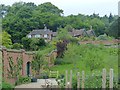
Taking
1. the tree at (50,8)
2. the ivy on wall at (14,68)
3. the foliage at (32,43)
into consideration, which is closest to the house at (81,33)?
the tree at (50,8)

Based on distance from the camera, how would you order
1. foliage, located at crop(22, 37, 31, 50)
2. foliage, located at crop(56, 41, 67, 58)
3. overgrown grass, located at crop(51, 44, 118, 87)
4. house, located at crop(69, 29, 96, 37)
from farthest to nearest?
house, located at crop(69, 29, 96, 37), foliage, located at crop(22, 37, 31, 50), foliage, located at crop(56, 41, 67, 58), overgrown grass, located at crop(51, 44, 118, 87)

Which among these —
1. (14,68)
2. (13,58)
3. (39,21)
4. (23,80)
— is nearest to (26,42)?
(39,21)

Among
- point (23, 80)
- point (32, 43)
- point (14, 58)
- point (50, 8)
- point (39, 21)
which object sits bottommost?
point (23, 80)

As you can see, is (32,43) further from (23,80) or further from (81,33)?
(23,80)

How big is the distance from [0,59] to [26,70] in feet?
21.5

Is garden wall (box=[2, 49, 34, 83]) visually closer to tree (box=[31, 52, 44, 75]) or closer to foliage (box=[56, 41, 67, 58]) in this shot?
tree (box=[31, 52, 44, 75])

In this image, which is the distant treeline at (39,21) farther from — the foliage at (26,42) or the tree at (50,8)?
the foliage at (26,42)

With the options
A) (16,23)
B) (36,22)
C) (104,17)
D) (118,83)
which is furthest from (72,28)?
(118,83)

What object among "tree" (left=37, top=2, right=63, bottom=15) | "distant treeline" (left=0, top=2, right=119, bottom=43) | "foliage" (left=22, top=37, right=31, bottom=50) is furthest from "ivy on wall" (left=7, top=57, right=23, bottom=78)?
"tree" (left=37, top=2, right=63, bottom=15)

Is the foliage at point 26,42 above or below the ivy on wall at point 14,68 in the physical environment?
above

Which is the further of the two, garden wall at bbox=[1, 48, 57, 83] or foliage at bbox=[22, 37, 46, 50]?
foliage at bbox=[22, 37, 46, 50]

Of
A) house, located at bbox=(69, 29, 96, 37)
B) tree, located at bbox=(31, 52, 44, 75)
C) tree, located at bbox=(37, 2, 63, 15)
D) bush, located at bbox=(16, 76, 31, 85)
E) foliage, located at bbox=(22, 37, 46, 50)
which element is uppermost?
tree, located at bbox=(37, 2, 63, 15)

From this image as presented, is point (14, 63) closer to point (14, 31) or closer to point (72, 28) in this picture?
point (14, 31)

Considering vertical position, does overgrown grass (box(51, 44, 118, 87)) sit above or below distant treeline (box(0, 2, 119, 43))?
below
